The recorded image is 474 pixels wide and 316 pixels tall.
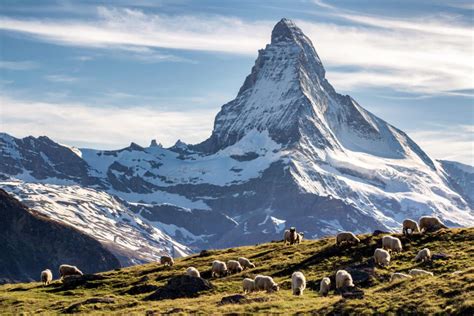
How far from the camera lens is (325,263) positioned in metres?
66.2

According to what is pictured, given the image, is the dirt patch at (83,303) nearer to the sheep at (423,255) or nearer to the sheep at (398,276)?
the sheep at (398,276)

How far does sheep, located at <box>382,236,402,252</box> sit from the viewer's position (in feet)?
215

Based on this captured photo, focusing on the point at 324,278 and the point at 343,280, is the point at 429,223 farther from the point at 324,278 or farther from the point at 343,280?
the point at 343,280

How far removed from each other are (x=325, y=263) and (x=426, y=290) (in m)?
21.7

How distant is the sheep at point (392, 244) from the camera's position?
6550cm

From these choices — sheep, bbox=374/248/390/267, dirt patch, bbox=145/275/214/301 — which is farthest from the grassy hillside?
dirt patch, bbox=145/275/214/301

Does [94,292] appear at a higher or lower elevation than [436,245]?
lower

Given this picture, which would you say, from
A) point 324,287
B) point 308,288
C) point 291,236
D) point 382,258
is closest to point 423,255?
point 382,258

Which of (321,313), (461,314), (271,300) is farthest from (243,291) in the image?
(461,314)

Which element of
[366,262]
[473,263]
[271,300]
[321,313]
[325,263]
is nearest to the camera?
[321,313]

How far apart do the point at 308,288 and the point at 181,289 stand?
9.32m

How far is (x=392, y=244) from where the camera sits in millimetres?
65625

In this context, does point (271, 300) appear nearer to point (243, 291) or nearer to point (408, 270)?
point (243, 291)

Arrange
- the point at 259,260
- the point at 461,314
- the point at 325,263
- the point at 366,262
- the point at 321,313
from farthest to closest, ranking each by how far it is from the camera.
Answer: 1. the point at 259,260
2. the point at 325,263
3. the point at 366,262
4. the point at 321,313
5. the point at 461,314
